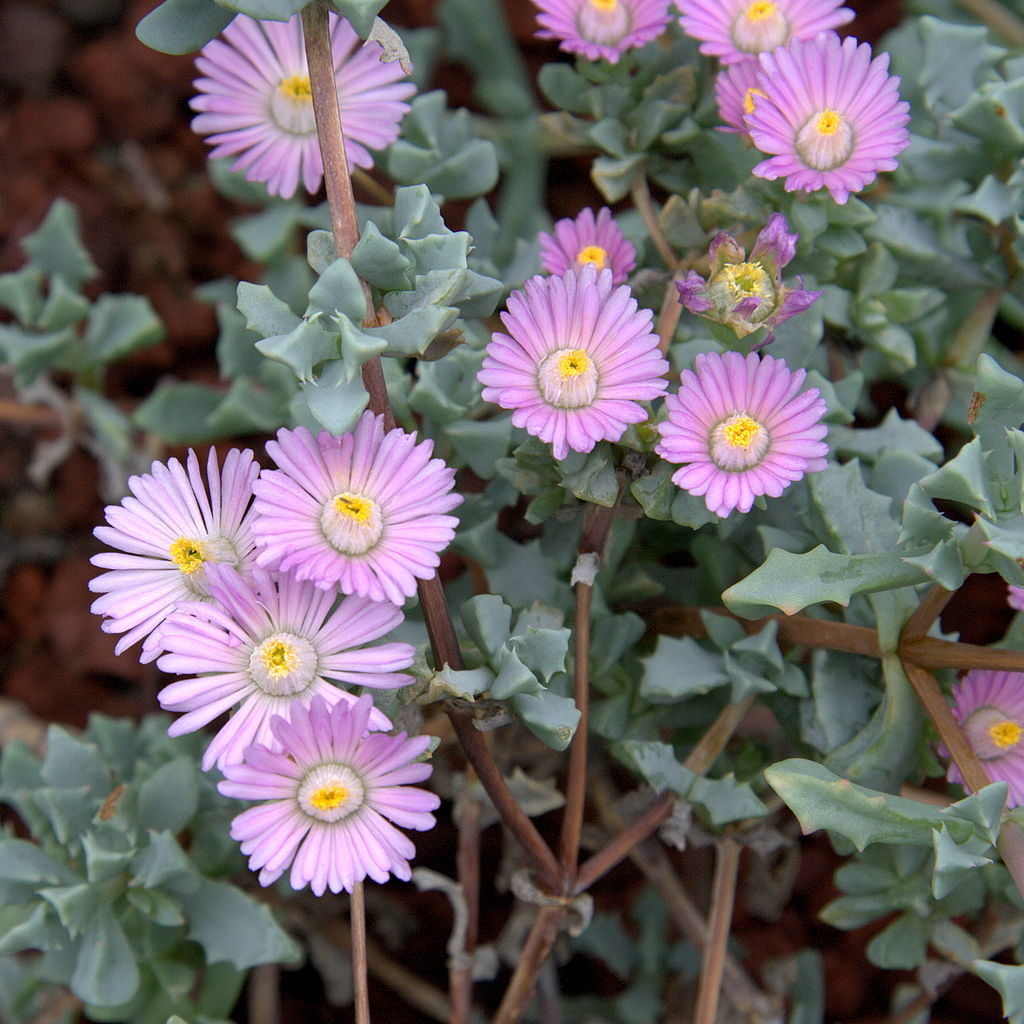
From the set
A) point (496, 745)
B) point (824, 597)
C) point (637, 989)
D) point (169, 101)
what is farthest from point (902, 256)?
point (169, 101)

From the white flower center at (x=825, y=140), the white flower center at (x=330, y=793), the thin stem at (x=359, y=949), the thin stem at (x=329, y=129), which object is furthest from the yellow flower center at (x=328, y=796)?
the white flower center at (x=825, y=140)

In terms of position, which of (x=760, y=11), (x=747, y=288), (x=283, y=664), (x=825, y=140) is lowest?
(x=283, y=664)

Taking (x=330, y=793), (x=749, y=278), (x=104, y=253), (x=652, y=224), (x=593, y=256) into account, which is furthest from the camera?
(x=104, y=253)

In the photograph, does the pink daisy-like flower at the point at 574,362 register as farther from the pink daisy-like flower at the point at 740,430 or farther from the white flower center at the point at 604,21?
the white flower center at the point at 604,21

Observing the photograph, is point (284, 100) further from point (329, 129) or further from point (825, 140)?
point (825, 140)

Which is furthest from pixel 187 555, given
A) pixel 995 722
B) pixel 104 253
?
pixel 104 253
